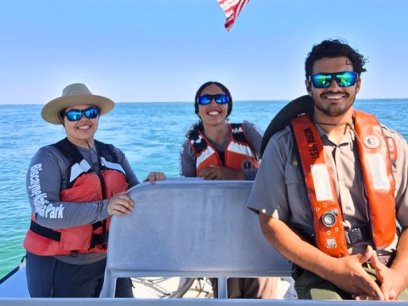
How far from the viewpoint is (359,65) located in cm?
206

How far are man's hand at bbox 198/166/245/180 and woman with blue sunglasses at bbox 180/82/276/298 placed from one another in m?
0.09

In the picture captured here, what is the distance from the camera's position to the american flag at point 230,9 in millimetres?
3207

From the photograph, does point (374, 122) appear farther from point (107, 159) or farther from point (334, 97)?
point (107, 159)

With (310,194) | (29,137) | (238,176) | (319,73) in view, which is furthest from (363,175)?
(29,137)

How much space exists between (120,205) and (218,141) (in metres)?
0.99

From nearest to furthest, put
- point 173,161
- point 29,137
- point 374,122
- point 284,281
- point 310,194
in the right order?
point 310,194 → point 374,122 → point 284,281 → point 173,161 → point 29,137

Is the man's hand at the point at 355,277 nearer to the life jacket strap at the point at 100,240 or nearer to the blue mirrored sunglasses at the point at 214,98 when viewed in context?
the life jacket strap at the point at 100,240

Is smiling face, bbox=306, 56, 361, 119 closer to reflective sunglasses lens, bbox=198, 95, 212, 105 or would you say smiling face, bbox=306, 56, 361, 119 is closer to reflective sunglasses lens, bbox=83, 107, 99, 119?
reflective sunglasses lens, bbox=198, 95, 212, 105

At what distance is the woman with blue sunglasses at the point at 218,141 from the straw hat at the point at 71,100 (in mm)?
636

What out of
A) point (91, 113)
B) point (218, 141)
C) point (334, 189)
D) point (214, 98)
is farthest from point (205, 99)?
point (334, 189)

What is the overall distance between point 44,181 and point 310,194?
1.32m

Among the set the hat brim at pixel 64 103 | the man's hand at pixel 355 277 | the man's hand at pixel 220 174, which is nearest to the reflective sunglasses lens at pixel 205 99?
the man's hand at pixel 220 174

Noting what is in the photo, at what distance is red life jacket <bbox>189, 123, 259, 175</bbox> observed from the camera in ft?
9.34

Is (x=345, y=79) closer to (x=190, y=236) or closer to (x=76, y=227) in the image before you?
(x=190, y=236)
